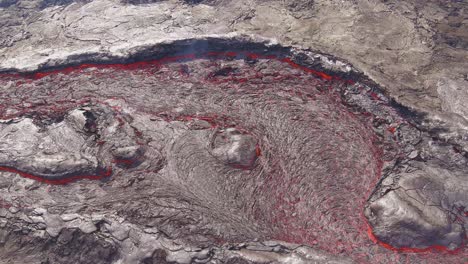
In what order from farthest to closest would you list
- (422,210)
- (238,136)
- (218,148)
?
(238,136), (218,148), (422,210)

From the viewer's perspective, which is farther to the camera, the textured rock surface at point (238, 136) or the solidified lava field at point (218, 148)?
the solidified lava field at point (218, 148)

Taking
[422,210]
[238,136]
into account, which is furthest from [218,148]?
[422,210]

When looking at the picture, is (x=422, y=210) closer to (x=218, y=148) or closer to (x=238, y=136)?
(x=238, y=136)

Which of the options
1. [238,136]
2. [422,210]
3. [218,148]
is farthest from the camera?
[238,136]

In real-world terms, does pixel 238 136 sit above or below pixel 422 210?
A: above

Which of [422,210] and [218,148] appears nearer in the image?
[422,210]
